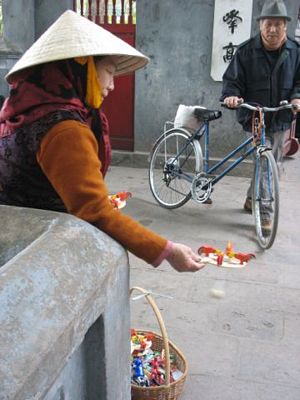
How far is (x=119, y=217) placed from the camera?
68.2 inches

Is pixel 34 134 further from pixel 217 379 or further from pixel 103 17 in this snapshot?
pixel 103 17

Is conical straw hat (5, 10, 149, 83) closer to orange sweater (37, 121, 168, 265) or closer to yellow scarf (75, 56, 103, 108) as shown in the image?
yellow scarf (75, 56, 103, 108)

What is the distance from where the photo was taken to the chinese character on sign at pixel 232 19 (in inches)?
244

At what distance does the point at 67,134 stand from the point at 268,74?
3562 millimetres

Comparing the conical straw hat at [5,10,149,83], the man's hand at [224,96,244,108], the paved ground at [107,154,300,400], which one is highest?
the conical straw hat at [5,10,149,83]

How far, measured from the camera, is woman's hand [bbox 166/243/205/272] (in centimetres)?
178

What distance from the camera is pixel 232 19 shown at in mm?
6223

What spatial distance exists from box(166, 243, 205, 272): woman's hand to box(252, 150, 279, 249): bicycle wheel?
8.08ft

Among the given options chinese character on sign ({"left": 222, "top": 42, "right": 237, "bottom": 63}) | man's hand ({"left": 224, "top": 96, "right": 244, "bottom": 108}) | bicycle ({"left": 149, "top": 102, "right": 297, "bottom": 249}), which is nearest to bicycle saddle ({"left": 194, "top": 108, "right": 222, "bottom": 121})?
bicycle ({"left": 149, "top": 102, "right": 297, "bottom": 249})

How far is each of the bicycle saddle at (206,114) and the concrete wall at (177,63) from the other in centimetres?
157

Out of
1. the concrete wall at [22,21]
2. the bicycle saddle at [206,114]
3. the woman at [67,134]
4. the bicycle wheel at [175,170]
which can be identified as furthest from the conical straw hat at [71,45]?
the concrete wall at [22,21]

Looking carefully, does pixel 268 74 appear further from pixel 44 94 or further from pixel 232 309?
pixel 44 94

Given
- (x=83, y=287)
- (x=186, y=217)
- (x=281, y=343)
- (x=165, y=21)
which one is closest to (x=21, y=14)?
(x=165, y=21)

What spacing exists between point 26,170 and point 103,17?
18.6ft
